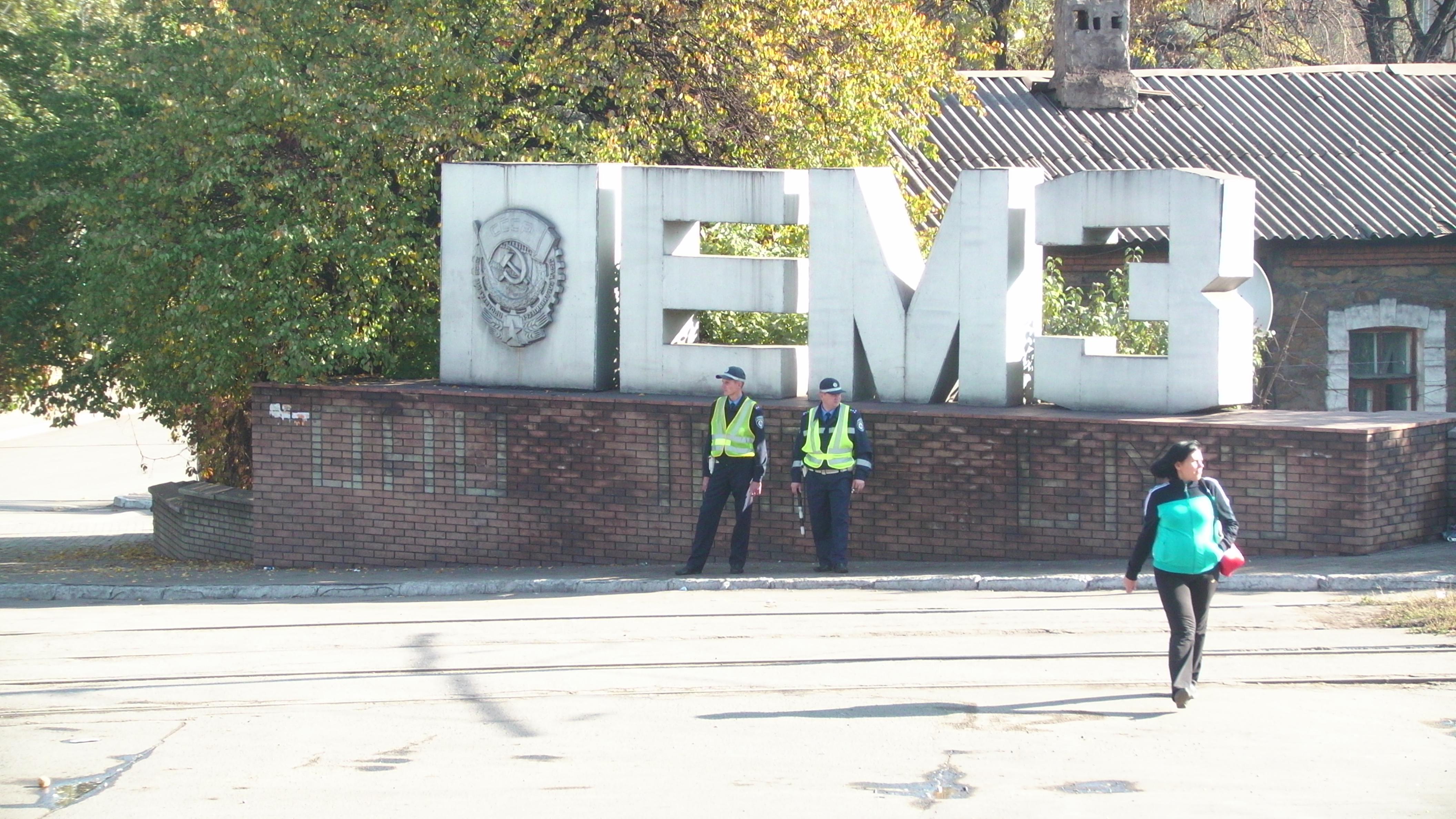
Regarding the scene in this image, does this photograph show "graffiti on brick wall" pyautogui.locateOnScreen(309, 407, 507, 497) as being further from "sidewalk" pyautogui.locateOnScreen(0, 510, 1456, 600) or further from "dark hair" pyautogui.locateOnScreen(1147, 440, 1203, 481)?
"dark hair" pyautogui.locateOnScreen(1147, 440, 1203, 481)

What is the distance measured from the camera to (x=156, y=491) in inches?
686

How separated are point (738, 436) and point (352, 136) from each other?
5.00 metres

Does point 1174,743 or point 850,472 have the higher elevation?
point 850,472

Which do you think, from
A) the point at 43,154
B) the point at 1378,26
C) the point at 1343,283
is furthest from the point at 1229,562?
the point at 1378,26

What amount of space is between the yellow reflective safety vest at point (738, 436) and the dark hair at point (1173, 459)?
476cm

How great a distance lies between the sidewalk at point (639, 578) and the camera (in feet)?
34.9

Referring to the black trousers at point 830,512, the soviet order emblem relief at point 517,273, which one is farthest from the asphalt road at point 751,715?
the soviet order emblem relief at point 517,273

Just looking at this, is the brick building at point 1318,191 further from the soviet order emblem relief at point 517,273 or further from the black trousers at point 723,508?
the black trousers at point 723,508

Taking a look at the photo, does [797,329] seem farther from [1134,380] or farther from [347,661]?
[347,661]

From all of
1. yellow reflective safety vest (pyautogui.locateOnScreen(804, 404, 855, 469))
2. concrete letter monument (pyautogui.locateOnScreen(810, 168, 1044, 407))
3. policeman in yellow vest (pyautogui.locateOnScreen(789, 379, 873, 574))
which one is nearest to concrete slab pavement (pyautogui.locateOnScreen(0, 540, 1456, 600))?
policeman in yellow vest (pyautogui.locateOnScreen(789, 379, 873, 574))

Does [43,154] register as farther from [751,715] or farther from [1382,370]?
[1382,370]

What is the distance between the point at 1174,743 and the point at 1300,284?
1326 cm

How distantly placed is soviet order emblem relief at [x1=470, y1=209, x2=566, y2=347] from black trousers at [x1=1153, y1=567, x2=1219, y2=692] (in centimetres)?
739

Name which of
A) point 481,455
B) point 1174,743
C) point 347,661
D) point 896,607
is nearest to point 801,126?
point 481,455
